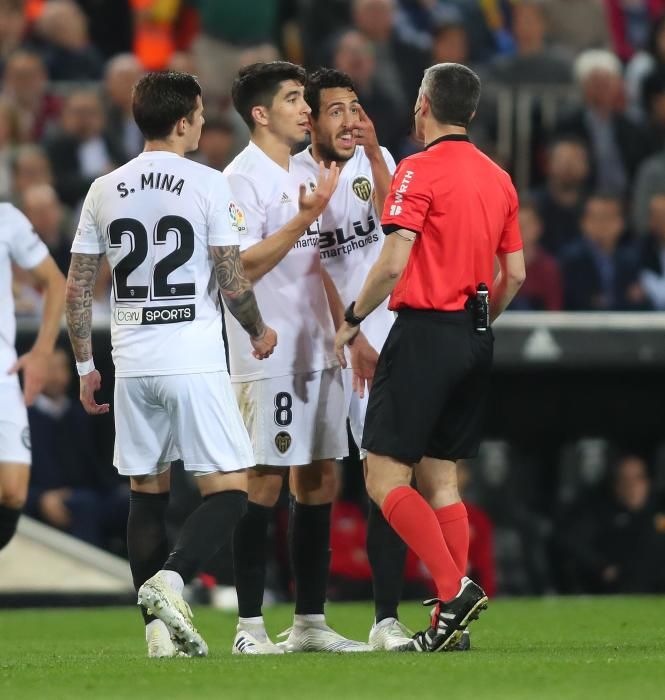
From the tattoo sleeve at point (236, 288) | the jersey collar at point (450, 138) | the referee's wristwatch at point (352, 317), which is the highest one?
the jersey collar at point (450, 138)

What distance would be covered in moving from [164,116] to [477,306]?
1.39 meters

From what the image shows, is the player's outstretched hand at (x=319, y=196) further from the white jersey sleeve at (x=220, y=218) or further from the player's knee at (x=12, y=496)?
the player's knee at (x=12, y=496)

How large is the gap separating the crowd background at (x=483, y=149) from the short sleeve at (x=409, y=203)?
5238 mm

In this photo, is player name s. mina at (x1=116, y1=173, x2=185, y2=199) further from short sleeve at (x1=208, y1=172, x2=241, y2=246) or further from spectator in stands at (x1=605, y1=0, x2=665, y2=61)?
spectator in stands at (x1=605, y1=0, x2=665, y2=61)

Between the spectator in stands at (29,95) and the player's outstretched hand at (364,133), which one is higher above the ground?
the spectator in stands at (29,95)

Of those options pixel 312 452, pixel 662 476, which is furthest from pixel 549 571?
pixel 312 452

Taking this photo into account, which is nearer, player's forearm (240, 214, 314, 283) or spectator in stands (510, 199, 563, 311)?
player's forearm (240, 214, 314, 283)

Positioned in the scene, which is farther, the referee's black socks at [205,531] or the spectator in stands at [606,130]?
the spectator in stands at [606,130]

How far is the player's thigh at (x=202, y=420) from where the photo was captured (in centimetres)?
639

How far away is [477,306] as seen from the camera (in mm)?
6668

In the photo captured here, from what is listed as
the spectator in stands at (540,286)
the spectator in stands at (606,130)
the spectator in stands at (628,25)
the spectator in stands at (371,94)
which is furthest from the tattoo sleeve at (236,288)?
the spectator in stands at (628,25)

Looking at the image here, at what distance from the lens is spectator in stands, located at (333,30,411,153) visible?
13352mm

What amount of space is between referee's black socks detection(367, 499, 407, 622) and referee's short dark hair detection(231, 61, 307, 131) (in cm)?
170

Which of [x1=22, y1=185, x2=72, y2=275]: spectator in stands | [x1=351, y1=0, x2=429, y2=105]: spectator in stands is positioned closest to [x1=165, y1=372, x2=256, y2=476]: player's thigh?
[x1=22, y1=185, x2=72, y2=275]: spectator in stands
